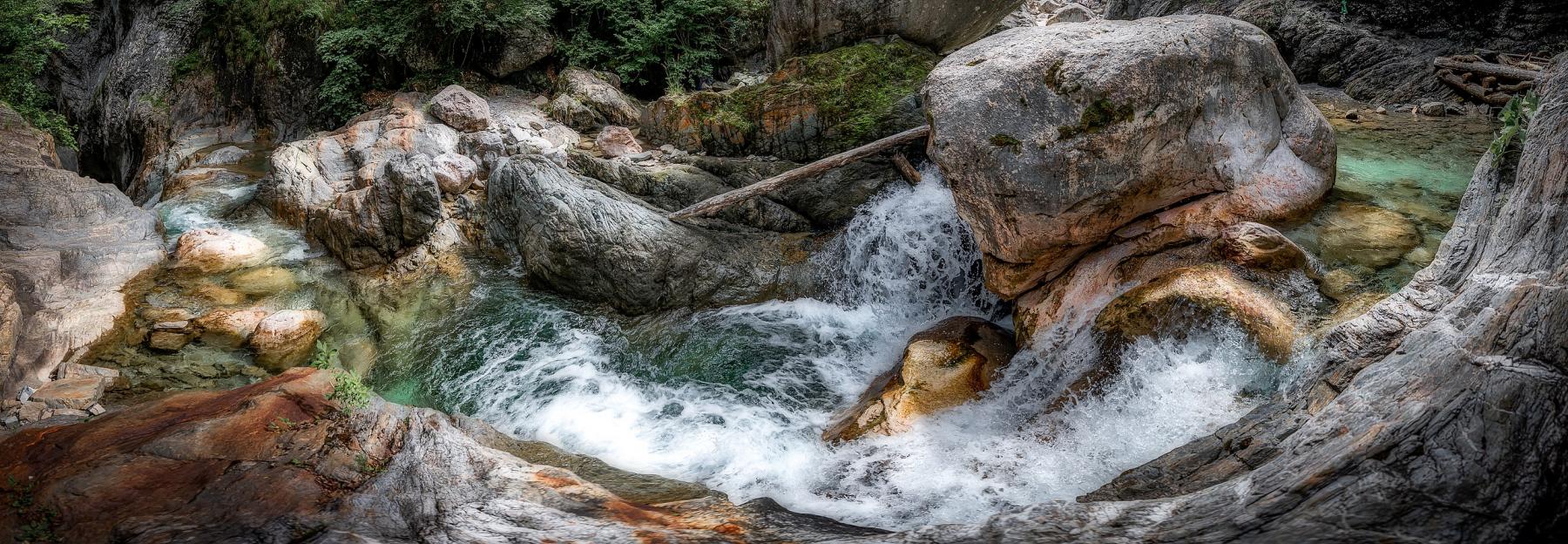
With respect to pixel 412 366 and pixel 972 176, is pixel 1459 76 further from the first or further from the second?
pixel 412 366

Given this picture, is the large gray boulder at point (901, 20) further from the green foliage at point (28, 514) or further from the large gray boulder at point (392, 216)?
the green foliage at point (28, 514)

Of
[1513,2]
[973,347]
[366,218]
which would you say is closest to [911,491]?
[973,347]

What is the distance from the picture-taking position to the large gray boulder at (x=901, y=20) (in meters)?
10.9

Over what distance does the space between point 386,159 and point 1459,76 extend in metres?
16.9

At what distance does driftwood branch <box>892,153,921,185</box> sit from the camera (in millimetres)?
9312

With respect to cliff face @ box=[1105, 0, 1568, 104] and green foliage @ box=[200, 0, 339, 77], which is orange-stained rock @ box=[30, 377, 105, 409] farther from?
cliff face @ box=[1105, 0, 1568, 104]

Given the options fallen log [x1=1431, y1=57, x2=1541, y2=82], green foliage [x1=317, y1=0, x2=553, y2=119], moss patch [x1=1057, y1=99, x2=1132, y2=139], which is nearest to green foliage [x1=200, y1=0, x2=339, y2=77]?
green foliage [x1=317, y1=0, x2=553, y2=119]

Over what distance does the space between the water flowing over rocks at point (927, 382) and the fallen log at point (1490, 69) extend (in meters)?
9.49

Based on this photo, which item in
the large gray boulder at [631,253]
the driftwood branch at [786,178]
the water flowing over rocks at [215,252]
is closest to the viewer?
the large gray boulder at [631,253]

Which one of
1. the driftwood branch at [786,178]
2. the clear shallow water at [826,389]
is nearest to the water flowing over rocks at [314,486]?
the clear shallow water at [826,389]

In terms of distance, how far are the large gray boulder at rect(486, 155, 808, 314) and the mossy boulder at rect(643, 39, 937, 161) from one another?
1865mm

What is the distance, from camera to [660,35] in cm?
1313

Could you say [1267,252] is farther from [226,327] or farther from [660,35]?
[226,327]

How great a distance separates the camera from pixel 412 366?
8.12m
